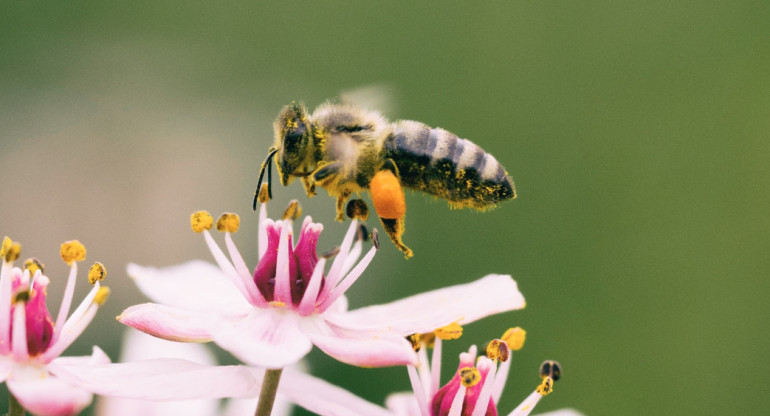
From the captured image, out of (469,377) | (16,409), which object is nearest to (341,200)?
(469,377)

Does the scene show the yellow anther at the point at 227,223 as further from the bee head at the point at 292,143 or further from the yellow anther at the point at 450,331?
the yellow anther at the point at 450,331

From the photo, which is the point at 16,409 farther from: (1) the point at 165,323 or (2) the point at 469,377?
(2) the point at 469,377

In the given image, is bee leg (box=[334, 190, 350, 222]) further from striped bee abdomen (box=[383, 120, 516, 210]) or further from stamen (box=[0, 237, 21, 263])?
stamen (box=[0, 237, 21, 263])

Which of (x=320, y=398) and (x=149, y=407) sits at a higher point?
(x=320, y=398)

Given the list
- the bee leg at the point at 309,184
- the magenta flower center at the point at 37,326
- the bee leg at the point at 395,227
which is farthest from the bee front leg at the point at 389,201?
the magenta flower center at the point at 37,326

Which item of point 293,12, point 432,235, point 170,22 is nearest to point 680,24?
point 432,235

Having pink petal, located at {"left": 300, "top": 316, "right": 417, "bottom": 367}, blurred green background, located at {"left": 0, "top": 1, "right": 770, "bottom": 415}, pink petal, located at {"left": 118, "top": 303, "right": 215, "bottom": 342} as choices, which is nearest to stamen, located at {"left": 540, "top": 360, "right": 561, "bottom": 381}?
pink petal, located at {"left": 300, "top": 316, "right": 417, "bottom": 367}
